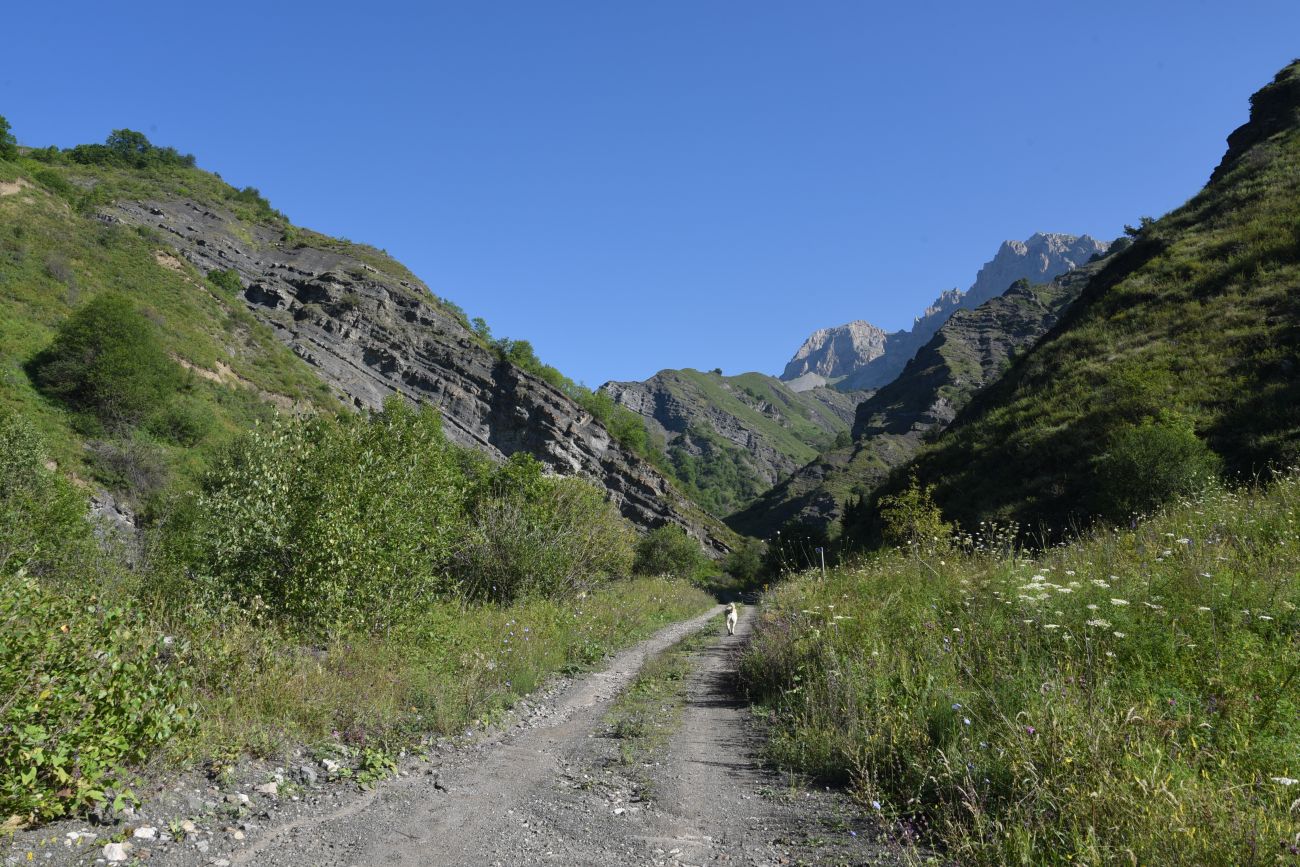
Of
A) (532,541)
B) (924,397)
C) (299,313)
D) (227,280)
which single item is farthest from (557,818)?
(924,397)

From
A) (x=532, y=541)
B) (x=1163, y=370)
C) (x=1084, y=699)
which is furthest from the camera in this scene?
(x=1163, y=370)

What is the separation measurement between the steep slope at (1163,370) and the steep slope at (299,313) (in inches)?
2105

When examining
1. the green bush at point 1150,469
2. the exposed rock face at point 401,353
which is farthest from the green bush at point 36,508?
the exposed rock face at point 401,353

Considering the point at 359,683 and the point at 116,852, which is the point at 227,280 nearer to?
the point at 359,683

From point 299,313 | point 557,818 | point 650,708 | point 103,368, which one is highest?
point 299,313

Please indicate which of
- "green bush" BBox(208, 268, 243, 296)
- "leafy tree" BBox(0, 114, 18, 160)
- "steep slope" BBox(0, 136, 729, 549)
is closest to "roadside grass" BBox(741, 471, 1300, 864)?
"steep slope" BBox(0, 136, 729, 549)

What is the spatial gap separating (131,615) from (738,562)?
75.6 metres

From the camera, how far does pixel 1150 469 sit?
15.9 metres

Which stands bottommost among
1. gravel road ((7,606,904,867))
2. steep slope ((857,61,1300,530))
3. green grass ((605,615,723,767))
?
green grass ((605,615,723,767))

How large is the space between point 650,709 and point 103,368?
41.9 m

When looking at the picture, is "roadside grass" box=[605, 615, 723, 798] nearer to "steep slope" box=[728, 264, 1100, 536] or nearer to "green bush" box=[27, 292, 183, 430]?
"green bush" box=[27, 292, 183, 430]

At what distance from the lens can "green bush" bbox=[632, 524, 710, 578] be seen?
196 feet

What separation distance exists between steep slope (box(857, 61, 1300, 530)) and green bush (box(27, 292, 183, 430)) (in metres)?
43.9

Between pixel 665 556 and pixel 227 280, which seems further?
pixel 227 280
